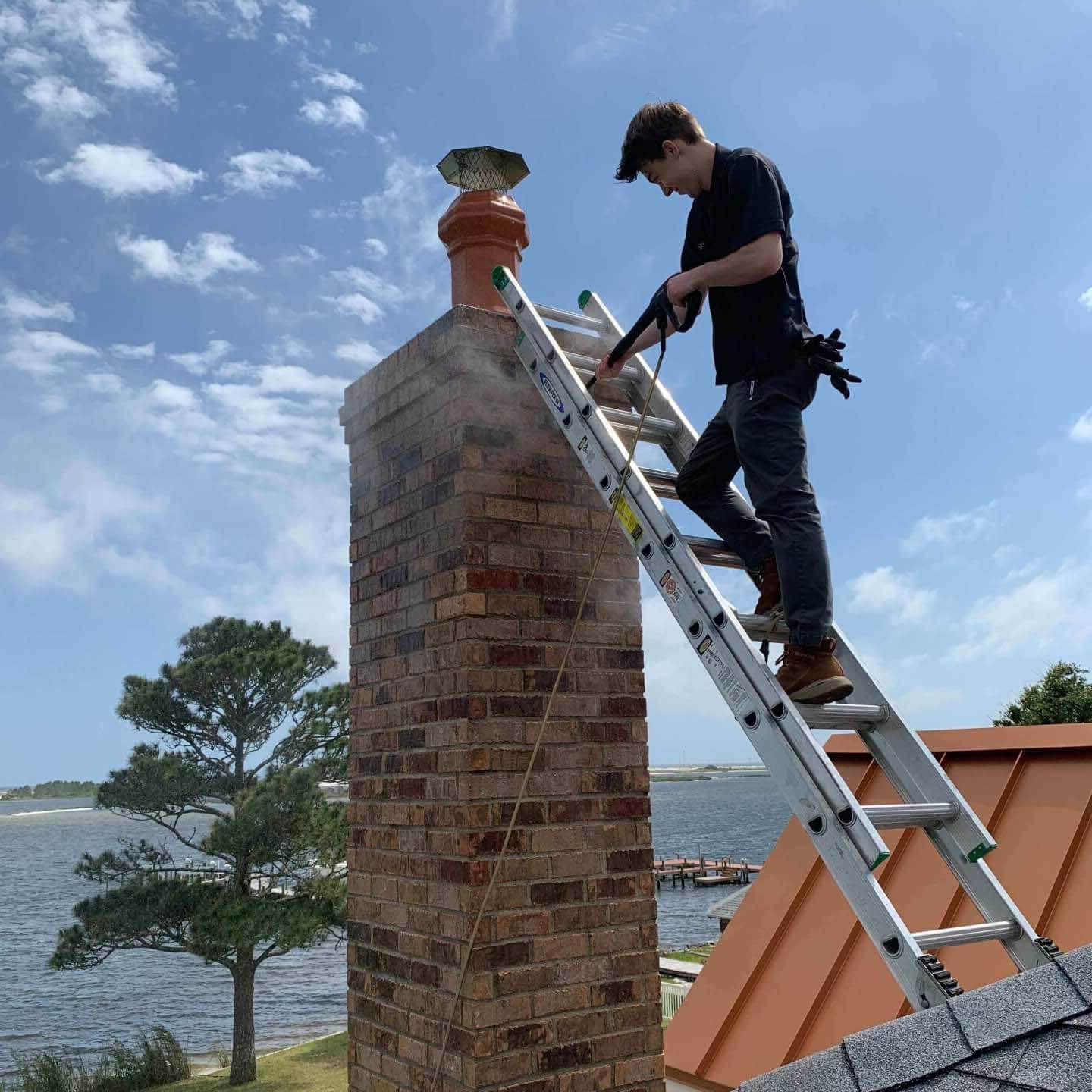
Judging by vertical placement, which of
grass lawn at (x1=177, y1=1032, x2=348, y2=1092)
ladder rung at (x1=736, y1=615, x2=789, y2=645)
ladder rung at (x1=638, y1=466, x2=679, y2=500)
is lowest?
grass lawn at (x1=177, y1=1032, x2=348, y2=1092)

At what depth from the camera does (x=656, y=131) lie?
8.45 feet

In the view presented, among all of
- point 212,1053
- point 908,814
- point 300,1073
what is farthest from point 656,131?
point 212,1053

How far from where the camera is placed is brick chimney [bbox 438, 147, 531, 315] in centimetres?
310

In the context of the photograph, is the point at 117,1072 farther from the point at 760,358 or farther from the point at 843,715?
the point at 760,358

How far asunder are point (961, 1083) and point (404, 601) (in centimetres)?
181

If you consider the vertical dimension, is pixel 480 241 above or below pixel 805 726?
above

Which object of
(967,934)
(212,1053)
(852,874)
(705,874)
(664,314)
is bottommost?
(212,1053)

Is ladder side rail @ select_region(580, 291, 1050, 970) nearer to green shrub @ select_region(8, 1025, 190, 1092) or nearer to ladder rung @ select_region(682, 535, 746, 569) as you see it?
ladder rung @ select_region(682, 535, 746, 569)

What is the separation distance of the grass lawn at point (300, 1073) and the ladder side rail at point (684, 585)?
17.4 meters

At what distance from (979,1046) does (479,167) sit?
2.70m

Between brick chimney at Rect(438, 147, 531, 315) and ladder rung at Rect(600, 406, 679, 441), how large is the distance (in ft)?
1.49

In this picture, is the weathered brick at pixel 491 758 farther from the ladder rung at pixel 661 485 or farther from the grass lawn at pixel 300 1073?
the grass lawn at pixel 300 1073

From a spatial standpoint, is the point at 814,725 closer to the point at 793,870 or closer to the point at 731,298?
the point at 731,298

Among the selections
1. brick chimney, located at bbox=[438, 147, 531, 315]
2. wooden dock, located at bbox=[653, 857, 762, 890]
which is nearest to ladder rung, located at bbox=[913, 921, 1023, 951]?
brick chimney, located at bbox=[438, 147, 531, 315]
